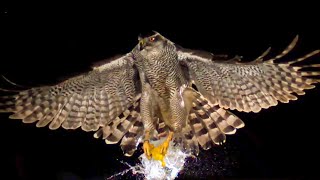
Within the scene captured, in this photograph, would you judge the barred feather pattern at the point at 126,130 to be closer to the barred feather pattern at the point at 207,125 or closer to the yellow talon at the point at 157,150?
the yellow talon at the point at 157,150

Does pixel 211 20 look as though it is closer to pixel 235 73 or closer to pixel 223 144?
pixel 235 73

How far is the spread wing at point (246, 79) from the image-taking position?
7.63 feet

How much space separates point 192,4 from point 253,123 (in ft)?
2.10

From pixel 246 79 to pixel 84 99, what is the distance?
0.72 meters

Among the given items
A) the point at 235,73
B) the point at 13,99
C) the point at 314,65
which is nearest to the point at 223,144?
the point at 235,73

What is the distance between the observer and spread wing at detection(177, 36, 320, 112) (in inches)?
91.5

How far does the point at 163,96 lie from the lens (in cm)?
241

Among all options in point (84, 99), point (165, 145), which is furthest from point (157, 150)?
point (84, 99)

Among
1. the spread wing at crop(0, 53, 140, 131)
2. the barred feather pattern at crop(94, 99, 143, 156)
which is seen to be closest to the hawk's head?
the spread wing at crop(0, 53, 140, 131)

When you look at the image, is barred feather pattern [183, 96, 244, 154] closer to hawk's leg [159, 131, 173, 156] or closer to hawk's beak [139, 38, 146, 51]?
hawk's leg [159, 131, 173, 156]

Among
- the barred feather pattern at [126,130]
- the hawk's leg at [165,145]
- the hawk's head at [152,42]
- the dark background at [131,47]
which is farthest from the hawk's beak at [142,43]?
the hawk's leg at [165,145]

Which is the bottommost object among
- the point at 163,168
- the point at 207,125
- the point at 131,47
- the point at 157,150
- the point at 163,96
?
the point at 163,168

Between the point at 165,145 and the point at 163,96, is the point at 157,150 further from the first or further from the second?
the point at 163,96

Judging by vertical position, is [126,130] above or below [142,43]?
below
